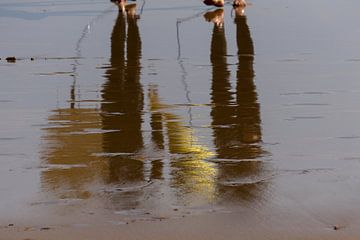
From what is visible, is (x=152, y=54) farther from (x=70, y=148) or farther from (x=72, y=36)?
(x=70, y=148)

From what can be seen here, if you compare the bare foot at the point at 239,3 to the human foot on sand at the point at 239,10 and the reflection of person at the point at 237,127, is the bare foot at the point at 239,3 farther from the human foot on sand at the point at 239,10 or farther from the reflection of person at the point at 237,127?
A: the reflection of person at the point at 237,127

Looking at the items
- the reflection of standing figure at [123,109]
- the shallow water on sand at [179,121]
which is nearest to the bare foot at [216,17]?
the shallow water on sand at [179,121]

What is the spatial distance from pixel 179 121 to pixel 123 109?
0.74 meters

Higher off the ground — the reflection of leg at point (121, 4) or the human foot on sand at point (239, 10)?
the reflection of leg at point (121, 4)

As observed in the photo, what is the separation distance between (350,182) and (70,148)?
2072mm

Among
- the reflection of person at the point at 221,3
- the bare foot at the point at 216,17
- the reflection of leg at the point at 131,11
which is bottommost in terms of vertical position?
the bare foot at the point at 216,17

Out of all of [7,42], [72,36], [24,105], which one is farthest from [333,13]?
[24,105]

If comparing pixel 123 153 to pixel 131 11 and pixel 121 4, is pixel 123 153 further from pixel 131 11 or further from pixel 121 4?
pixel 121 4

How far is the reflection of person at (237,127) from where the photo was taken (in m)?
5.96

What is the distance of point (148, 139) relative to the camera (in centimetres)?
743

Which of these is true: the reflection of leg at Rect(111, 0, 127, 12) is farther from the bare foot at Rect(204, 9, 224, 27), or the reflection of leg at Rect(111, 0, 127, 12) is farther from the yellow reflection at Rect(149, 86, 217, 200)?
the yellow reflection at Rect(149, 86, 217, 200)

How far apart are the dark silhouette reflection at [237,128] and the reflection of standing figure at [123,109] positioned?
561 millimetres

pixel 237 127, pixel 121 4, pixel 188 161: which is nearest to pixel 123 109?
pixel 237 127

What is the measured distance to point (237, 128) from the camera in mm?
7801
